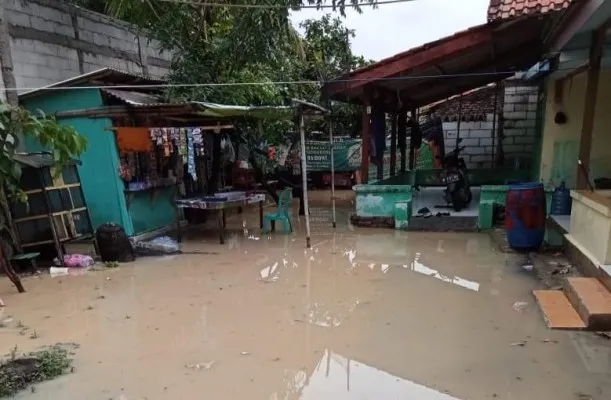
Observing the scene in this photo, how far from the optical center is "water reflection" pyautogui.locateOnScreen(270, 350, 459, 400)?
3195 mm

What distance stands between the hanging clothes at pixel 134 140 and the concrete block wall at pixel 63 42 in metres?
1.34

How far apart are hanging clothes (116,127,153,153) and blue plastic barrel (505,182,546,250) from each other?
5679 mm

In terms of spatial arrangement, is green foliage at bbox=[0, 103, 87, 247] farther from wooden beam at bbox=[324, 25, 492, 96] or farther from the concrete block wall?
wooden beam at bbox=[324, 25, 492, 96]

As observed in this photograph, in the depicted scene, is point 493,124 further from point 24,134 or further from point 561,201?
point 24,134

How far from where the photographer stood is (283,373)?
11.5 feet

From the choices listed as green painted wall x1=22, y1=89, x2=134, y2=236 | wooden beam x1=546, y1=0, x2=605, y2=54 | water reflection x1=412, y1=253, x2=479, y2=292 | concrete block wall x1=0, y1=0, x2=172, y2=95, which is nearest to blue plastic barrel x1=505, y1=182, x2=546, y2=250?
water reflection x1=412, y1=253, x2=479, y2=292

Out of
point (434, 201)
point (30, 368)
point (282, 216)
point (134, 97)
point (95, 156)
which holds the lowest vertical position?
point (434, 201)

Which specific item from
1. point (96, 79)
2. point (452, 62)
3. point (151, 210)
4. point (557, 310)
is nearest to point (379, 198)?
point (452, 62)

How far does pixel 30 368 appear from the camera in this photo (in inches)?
141

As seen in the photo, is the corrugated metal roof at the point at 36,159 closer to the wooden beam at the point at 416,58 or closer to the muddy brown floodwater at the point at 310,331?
the muddy brown floodwater at the point at 310,331

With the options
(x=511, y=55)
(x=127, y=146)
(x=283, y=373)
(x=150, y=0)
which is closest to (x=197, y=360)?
(x=283, y=373)

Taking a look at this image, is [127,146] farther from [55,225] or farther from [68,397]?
[68,397]

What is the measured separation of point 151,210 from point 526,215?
20.0ft

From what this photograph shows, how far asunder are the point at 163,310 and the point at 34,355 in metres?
1.30
